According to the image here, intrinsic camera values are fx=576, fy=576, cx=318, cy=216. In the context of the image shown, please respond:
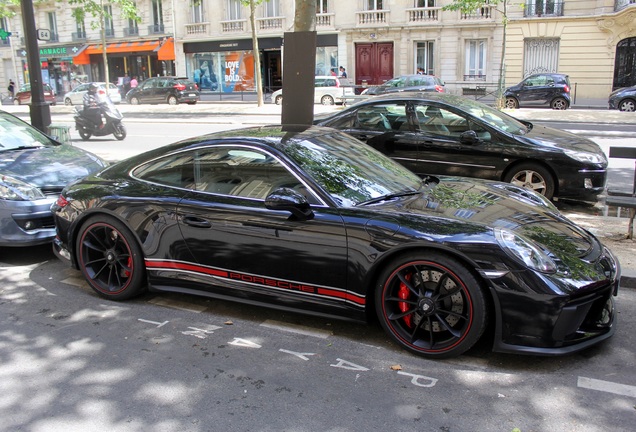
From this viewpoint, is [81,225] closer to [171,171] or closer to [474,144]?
[171,171]

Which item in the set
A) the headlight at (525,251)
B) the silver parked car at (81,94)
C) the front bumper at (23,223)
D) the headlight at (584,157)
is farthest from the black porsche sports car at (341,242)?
the silver parked car at (81,94)

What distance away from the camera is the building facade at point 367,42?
30984 millimetres

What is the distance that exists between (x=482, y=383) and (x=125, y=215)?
3.06 m

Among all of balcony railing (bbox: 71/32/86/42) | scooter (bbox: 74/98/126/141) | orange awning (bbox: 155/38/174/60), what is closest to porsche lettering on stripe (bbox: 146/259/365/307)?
scooter (bbox: 74/98/126/141)

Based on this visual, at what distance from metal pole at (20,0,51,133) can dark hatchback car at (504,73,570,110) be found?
20.0 m

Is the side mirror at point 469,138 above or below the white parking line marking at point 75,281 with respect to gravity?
above

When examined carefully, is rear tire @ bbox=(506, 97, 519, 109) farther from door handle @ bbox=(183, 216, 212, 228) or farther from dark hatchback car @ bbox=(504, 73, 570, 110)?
door handle @ bbox=(183, 216, 212, 228)

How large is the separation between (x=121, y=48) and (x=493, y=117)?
41.1 meters

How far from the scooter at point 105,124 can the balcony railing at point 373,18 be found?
895 inches

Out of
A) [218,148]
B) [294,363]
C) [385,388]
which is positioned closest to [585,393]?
[385,388]

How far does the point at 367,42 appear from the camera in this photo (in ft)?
119

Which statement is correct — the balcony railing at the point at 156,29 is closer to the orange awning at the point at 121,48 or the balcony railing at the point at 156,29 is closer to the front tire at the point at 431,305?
the orange awning at the point at 121,48

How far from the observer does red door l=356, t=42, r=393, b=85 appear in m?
35.8

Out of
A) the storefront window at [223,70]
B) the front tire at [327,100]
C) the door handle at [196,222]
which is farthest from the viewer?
the storefront window at [223,70]
